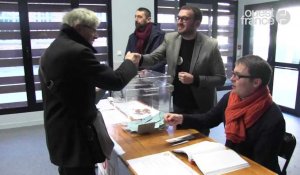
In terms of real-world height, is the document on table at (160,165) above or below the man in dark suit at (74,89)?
below

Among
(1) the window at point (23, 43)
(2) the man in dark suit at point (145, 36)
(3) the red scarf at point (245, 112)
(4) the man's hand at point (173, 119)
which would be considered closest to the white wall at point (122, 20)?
(1) the window at point (23, 43)

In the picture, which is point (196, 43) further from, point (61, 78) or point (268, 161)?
point (61, 78)

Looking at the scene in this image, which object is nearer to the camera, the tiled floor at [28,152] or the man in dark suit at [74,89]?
the man in dark suit at [74,89]

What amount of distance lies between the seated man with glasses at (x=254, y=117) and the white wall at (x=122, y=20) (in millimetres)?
3260

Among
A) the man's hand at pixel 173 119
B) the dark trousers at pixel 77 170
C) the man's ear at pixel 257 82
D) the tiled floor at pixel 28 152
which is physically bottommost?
the tiled floor at pixel 28 152

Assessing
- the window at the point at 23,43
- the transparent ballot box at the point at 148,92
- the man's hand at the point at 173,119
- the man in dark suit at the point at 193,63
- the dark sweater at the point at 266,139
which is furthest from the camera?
the window at the point at 23,43

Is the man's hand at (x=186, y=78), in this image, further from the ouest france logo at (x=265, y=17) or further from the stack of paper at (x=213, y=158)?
the ouest france logo at (x=265, y=17)

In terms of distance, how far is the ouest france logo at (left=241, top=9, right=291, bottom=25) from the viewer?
4512 mm

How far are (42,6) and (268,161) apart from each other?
3790 millimetres

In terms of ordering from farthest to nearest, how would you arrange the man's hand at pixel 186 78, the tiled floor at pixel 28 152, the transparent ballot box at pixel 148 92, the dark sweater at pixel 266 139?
the tiled floor at pixel 28 152
the transparent ballot box at pixel 148 92
the man's hand at pixel 186 78
the dark sweater at pixel 266 139

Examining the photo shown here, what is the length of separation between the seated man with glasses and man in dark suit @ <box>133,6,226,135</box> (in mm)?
535

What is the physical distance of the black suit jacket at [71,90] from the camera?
1204 millimetres

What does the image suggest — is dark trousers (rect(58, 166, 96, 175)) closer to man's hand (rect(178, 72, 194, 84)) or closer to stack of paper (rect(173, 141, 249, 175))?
stack of paper (rect(173, 141, 249, 175))

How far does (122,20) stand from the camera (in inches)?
174
